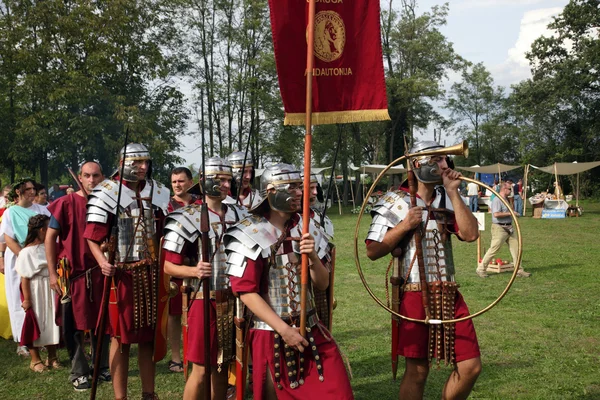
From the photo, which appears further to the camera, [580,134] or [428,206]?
[580,134]

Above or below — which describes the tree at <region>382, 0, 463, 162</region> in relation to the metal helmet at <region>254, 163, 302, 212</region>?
above

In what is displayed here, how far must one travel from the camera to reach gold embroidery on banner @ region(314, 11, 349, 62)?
3939mm

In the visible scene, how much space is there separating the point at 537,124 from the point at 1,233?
45.1m

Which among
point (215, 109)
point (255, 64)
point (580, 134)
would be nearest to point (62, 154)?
point (215, 109)

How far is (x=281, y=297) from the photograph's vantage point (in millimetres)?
3486

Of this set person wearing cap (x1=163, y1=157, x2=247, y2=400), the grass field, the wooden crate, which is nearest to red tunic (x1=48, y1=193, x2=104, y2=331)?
the grass field

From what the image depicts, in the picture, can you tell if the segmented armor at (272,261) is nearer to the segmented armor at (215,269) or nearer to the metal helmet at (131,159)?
the segmented armor at (215,269)

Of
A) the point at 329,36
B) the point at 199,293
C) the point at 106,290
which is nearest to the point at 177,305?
the point at 106,290

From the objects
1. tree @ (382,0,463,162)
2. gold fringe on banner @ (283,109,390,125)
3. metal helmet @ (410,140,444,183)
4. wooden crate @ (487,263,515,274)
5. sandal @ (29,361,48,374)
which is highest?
tree @ (382,0,463,162)

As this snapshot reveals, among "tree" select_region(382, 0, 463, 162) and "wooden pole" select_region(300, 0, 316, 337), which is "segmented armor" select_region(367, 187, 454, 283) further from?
"tree" select_region(382, 0, 463, 162)

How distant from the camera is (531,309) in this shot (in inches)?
363

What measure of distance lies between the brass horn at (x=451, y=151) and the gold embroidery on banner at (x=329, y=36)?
0.87 meters

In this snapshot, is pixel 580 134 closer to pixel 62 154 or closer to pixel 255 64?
pixel 255 64

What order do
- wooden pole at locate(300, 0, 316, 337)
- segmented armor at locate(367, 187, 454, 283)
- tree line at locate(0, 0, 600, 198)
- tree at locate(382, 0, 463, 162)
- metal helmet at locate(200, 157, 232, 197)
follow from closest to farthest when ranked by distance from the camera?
1. wooden pole at locate(300, 0, 316, 337)
2. segmented armor at locate(367, 187, 454, 283)
3. metal helmet at locate(200, 157, 232, 197)
4. tree line at locate(0, 0, 600, 198)
5. tree at locate(382, 0, 463, 162)
